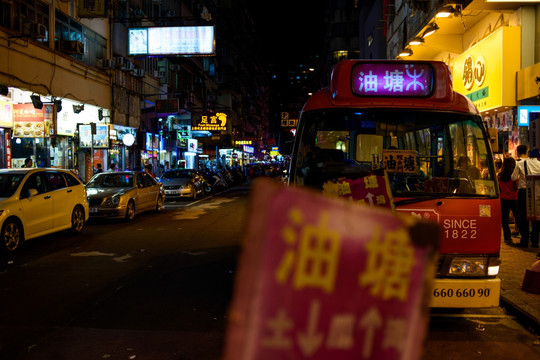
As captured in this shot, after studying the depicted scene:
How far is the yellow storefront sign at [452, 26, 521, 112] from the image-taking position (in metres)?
11.8

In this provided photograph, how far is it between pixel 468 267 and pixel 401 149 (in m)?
1.49

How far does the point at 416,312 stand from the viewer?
1.72 metres

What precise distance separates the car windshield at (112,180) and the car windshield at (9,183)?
5516 mm

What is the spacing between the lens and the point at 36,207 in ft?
34.3

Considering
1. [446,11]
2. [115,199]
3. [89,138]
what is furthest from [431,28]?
[89,138]

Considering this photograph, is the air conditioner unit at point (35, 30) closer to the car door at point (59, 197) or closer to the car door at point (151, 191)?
the car door at point (151, 191)

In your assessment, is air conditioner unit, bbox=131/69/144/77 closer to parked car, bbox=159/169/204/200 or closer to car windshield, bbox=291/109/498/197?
parked car, bbox=159/169/204/200

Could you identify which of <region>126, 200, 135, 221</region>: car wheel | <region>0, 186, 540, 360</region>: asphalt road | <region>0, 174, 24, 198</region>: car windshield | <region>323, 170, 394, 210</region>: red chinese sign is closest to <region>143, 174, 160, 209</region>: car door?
<region>126, 200, 135, 221</region>: car wheel

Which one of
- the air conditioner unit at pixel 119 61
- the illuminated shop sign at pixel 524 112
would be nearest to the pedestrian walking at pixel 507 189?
the illuminated shop sign at pixel 524 112

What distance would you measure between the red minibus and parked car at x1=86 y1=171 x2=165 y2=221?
33.5 feet

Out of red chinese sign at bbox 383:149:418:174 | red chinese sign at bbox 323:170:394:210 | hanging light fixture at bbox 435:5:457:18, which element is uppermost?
hanging light fixture at bbox 435:5:457:18

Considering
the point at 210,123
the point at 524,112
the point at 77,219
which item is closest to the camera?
the point at 524,112

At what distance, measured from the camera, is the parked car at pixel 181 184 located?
74.4ft

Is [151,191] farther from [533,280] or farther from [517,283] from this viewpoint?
[533,280]
